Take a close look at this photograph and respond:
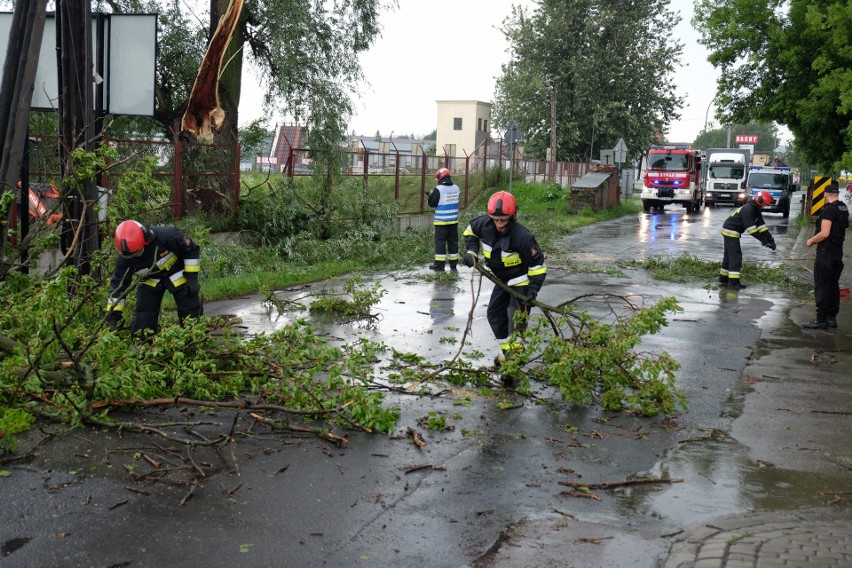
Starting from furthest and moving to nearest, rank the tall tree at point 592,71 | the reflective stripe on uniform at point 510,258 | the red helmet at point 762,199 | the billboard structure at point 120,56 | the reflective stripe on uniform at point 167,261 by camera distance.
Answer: the tall tree at point 592,71 → the red helmet at point 762,199 → the billboard structure at point 120,56 → the reflective stripe on uniform at point 510,258 → the reflective stripe on uniform at point 167,261

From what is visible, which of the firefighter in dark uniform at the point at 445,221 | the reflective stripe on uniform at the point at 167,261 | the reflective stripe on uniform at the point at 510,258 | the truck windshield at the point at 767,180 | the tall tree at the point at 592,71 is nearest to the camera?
the reflective stripe on uniform at the point at 167,261

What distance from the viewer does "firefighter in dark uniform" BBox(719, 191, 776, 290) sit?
14211 mm

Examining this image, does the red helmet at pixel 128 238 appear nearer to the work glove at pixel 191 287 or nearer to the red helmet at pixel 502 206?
the work glove at pixel 191 287

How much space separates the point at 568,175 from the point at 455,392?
38364 mm

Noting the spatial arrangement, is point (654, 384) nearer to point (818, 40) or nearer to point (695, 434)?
point (695, 434)

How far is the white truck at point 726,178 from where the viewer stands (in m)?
40.8

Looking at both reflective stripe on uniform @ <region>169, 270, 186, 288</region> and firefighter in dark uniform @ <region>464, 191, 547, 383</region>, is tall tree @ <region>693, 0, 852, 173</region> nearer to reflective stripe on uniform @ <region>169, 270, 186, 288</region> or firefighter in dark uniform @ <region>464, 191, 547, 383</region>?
firefighter in dark uniform @ <region>464, 191, 547, 383</region>

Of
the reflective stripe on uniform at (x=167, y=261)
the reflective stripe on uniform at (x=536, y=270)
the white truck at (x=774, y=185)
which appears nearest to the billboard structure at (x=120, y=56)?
the reflective stripe on uniform at (x=167, y=261)

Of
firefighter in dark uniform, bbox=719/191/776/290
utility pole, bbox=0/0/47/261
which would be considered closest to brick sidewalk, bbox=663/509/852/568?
utility pole, bbox=0/0/47/261

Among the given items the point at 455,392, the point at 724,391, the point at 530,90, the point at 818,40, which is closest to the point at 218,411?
the point at 455,392

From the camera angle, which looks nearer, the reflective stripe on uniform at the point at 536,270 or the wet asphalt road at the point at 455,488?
the wet asphalt road at the point at 455,488

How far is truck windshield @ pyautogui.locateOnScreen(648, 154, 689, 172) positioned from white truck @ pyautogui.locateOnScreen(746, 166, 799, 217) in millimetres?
2890

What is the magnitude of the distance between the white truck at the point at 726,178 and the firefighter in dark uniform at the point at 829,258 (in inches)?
1211

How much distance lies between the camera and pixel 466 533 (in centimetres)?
460
